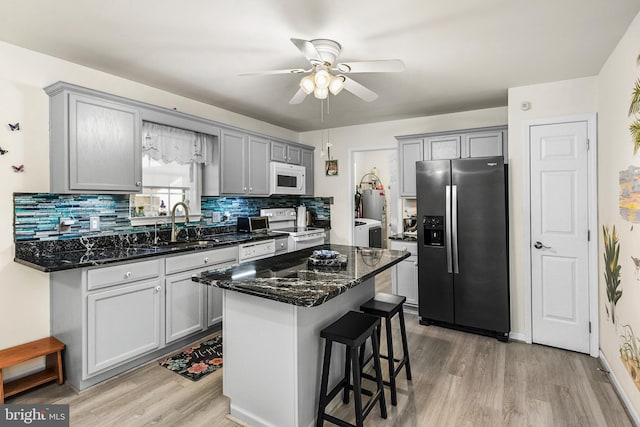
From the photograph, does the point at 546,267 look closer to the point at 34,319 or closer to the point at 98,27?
the point at 98,27

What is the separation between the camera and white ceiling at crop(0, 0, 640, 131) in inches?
79.2

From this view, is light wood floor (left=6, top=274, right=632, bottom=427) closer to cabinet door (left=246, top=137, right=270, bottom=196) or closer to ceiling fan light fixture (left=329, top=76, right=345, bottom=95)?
ceiling fan light fixture (left=329, top=76, right=345, bottom=95)

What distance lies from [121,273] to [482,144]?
382 cm

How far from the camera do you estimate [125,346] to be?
8.46 ft

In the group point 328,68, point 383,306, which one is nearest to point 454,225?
point 383,306

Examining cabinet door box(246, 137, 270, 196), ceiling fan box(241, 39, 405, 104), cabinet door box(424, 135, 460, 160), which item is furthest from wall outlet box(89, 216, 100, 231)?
cabinet door box(424, 135, 460, 160)

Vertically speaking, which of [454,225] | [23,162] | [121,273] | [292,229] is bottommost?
[121,273]

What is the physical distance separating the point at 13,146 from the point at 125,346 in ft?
5.58

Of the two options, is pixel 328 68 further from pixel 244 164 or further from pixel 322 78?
pixel 244 164

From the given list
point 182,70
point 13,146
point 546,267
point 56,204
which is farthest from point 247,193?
point 546,267

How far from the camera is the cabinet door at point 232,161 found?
12.7 feet

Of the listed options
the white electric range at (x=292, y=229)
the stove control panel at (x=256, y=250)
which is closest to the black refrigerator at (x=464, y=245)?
the white electric range at (x=292, y=229)

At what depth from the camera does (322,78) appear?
2191 mm

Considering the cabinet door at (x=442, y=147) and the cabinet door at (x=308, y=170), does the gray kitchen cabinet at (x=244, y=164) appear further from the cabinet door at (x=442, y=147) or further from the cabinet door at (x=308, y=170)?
the cabinet door at (x=442, y=147)
